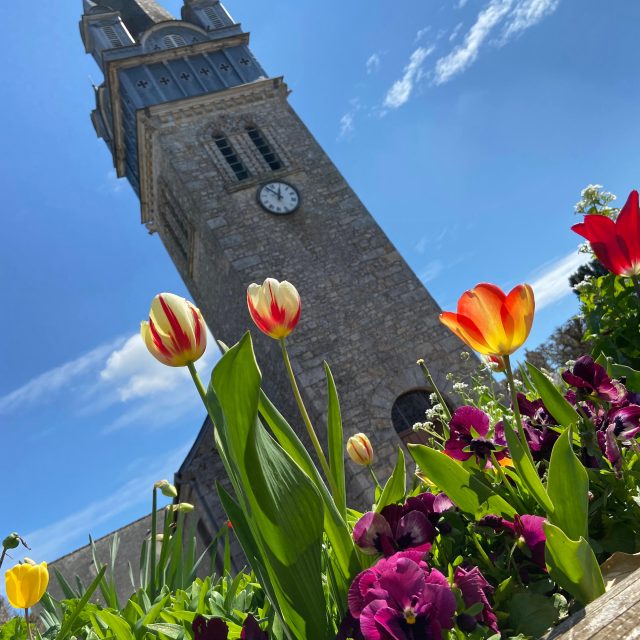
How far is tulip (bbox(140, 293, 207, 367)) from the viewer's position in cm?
136

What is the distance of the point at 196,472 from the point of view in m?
13.0

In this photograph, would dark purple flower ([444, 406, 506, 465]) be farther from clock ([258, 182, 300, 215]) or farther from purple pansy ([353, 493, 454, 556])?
clock ([258, 182, 300, 215])

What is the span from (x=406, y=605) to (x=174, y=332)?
0.83 metres

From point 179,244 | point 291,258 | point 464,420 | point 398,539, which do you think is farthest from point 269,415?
point 179,244

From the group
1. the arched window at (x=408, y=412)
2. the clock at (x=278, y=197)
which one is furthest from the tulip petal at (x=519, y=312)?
the clock at (x=278, y=197)

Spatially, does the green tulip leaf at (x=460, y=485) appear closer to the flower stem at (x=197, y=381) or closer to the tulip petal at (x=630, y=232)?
the flower stem at (x=197, y=381)

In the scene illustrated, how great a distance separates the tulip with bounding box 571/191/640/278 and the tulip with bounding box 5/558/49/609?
1.99m

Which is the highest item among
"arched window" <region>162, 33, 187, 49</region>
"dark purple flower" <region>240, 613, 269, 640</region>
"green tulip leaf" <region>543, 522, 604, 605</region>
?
"arched window" <region>162, 33, 187, 49</region>

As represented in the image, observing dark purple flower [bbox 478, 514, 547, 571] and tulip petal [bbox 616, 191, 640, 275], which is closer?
dark purple flower [bbox 478, 514, 547, 571]

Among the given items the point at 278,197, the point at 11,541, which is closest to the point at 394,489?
the point at 11,541

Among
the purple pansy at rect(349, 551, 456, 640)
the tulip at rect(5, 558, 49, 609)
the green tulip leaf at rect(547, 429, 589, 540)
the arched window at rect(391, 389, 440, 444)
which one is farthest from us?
the arched window at rect(391, 389, 440, 444)

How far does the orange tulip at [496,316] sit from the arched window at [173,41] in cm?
1723

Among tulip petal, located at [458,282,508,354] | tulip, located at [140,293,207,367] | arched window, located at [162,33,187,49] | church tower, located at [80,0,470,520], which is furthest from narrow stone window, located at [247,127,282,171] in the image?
tulip petal, located at [458,282,508,354]

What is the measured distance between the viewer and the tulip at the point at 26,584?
1708 millimetres
